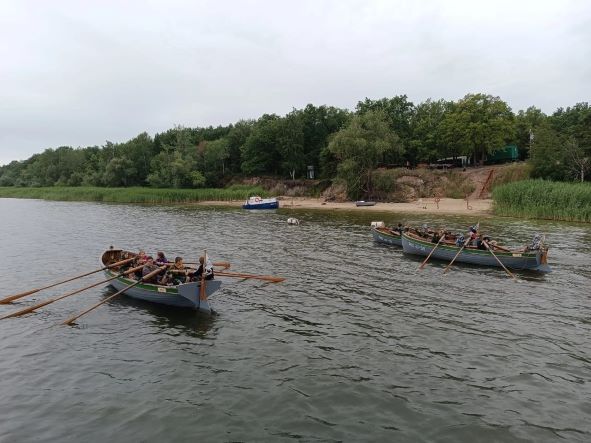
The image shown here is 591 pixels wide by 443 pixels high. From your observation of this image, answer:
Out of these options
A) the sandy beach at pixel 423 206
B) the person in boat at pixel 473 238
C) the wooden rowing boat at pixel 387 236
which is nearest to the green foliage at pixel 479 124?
the sandy beach at pixel 423 206

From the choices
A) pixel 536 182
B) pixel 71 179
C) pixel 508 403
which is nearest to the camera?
pixel 508 403

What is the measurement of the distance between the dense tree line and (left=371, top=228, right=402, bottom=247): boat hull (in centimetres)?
3519

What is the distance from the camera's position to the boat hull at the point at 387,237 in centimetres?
3643

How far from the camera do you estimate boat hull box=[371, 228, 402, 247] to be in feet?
120

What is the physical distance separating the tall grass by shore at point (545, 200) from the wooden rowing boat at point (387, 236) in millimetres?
23254

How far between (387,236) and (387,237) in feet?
0.30

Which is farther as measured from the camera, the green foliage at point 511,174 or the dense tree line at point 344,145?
the dense tree line at point 344,145

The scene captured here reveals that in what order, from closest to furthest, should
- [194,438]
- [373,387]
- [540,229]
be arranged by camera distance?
[194,438], [373,387], [540,229]

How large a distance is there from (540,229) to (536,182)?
11.9 metres

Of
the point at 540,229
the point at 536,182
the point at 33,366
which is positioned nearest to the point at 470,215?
the point at 536,182

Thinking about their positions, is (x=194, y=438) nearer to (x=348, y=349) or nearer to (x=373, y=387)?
(x=373, y=387)

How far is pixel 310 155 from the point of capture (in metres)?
95.2

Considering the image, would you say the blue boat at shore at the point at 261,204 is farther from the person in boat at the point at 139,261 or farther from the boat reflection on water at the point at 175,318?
the boat reflection on water at the point at 175,318

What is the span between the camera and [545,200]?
4972 centimetres
